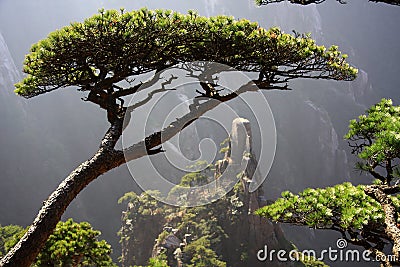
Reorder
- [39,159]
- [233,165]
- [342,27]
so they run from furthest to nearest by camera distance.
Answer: [342,27], [39,159], [233,165]

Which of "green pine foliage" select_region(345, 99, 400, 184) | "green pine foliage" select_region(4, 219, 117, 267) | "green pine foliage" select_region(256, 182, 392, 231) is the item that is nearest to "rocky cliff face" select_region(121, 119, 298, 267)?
"green pine foliage" select_region(4, 219, 117, 267)

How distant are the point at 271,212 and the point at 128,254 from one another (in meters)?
15.2

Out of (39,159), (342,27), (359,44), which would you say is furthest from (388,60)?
(39,159)

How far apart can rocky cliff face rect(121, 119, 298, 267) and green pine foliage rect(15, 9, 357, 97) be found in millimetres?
9988

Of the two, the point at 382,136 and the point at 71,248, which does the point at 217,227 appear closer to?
the point at 71,248

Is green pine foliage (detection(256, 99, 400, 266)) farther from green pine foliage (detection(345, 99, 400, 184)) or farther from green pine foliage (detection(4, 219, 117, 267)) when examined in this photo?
green pine foliage (detection(4, 219, 117, 267))

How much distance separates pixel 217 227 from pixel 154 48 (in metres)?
12.4

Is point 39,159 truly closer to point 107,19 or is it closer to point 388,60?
point 107,19

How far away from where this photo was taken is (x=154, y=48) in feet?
10.7

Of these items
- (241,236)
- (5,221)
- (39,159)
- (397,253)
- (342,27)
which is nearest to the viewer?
(397,253)

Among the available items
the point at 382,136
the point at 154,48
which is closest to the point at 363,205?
the point at 382,136

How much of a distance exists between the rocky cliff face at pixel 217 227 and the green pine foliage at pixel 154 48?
9.99 m

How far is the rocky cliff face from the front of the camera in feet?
45.3

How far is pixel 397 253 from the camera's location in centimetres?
215
